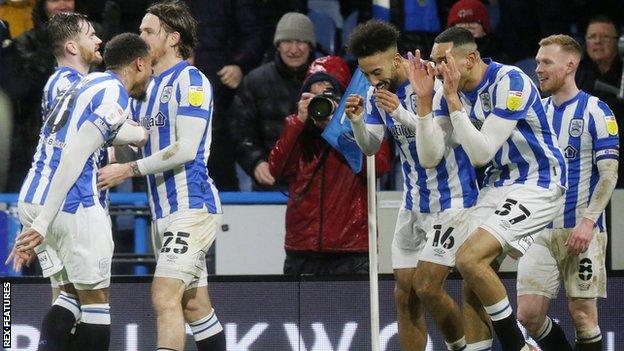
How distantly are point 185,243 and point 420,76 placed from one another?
1381mm

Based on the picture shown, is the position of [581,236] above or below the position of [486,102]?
below

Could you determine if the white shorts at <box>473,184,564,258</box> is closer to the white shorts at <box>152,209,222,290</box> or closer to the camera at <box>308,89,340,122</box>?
the camera at <box>308,89,340,122</box>

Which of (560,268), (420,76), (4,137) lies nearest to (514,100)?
(420,76)

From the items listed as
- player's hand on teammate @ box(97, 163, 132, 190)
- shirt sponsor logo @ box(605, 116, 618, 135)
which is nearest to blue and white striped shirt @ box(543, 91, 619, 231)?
shirt sponsor logo @ box(605, 116, 618, 135)

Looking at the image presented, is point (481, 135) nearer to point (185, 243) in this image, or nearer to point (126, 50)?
point (185, 243)

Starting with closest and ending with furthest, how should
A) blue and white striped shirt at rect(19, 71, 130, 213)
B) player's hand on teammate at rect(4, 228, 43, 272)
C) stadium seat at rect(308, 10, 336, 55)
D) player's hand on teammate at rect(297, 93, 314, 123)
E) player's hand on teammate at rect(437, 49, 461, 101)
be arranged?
player's hand on teammate at rect(4, 228, 43, 272) < blue and white striped shirt at rect(19, 71, 130, 213) < player's hand on teammate at rect(437, 49, 461, 101) < player's hand on teammate at rect(297, 93, 314, 123) < stadium seat at rect(308, 10, 336, 55)

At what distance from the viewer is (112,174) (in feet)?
22.0

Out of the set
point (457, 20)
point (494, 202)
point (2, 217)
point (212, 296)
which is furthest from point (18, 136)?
point (494, 202)

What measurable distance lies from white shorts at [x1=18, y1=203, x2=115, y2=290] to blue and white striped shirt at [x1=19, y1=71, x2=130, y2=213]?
0.16 ft

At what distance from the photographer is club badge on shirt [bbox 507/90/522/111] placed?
266 inches

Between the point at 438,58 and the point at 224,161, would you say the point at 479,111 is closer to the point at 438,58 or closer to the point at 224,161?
the point at 438,58

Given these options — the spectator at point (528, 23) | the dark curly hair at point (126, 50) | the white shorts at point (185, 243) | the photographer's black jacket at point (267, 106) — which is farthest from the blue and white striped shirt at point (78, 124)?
the spectator at point (528, 23)

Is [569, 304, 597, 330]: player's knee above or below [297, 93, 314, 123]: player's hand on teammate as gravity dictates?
below

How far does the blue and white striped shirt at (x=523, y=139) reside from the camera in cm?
688
